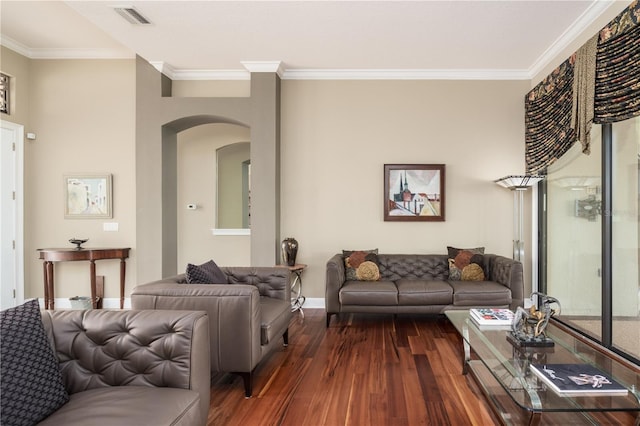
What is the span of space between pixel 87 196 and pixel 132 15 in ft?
8.92

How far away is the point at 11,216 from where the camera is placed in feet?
16.3

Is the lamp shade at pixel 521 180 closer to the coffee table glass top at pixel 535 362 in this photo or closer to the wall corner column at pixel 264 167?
the coffee table glass top at pixel 535 362

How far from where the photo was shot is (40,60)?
17.1ft

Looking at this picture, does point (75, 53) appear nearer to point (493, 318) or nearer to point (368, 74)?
point (368, 74)

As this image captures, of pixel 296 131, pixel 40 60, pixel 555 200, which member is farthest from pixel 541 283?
pixel 40 60

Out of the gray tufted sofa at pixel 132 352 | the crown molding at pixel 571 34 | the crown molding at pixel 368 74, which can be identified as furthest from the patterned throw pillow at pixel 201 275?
the crown molding at pixel 571 34

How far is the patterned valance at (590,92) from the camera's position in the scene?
2859mm

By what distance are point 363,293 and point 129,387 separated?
2851 mm

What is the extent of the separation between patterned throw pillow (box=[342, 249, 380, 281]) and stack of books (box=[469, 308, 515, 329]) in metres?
1.67

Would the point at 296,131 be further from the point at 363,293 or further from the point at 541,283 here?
the point at 541,283

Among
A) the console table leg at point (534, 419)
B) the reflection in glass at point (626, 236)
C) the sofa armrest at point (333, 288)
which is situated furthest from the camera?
the sofa armrest at point (333, 288)

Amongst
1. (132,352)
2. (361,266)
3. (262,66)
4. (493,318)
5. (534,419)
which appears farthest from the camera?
(262,66)

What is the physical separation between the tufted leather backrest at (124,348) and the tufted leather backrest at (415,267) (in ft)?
11.2

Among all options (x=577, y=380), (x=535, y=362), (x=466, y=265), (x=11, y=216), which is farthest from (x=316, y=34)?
(x=11, y=216)
